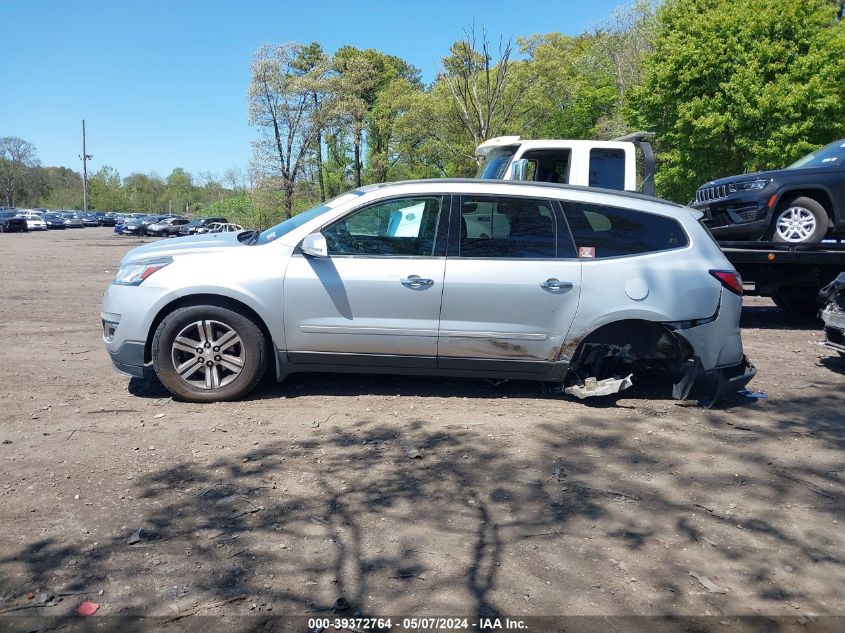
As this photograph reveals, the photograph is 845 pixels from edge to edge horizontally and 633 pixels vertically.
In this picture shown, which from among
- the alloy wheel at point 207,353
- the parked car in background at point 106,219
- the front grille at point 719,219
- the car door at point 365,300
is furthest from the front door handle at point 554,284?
the parked car in background at point 106,219

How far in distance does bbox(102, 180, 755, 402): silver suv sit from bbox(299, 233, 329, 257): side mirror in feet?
0.04

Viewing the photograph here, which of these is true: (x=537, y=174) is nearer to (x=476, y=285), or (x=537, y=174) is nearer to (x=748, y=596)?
(x=476, y=285)

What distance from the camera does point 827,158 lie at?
9133 millimetres

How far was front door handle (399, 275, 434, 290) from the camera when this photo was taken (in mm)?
5418

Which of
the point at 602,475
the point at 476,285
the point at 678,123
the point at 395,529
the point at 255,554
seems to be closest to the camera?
the point at 255,554

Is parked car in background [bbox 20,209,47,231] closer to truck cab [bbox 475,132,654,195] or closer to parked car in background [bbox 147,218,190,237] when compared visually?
parked car in background [bbox 147,218,190,237]

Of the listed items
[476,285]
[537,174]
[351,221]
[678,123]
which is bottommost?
[476,285]

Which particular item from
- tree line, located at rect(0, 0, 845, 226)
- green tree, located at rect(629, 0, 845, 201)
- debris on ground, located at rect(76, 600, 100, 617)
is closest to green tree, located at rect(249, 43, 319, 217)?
tree line, located at rect(0, 0, 845, 226)

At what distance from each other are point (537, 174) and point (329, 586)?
7.62 meters

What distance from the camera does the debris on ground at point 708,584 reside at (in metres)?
3.11

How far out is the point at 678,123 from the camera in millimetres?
25750

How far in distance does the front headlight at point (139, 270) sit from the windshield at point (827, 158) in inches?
319

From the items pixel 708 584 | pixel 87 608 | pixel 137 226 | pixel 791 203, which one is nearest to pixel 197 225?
pixel 137 226

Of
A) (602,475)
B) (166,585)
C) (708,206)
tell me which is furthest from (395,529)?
(708,206)
